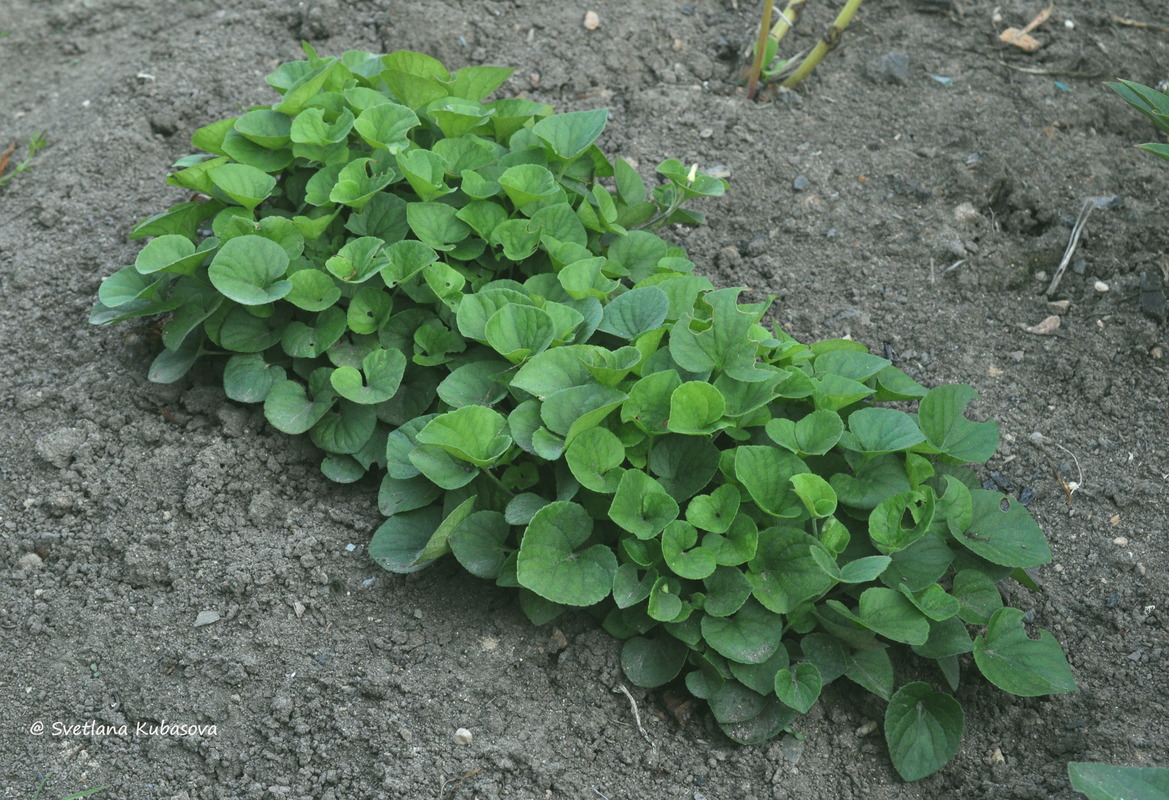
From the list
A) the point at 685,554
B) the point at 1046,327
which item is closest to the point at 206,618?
the point at 685,554

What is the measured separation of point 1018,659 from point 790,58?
2572mm

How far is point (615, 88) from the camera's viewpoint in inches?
146

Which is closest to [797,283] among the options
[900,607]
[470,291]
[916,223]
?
[916,223]

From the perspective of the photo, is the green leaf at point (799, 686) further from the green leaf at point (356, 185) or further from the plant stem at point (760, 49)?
the plant stem at point (760, 49)

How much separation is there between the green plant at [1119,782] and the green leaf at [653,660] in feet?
2.60

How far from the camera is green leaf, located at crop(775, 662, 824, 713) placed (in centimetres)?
204

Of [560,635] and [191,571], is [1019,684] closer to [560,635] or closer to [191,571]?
[560,635]

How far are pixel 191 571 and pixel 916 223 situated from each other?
245cm

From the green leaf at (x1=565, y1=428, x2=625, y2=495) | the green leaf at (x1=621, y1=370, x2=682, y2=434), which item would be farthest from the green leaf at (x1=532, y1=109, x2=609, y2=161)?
the green leaf at (x1=565, y1=428, x2=625, y2=495)

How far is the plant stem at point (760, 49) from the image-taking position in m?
3.35

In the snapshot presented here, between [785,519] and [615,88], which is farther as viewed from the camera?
[615,88]

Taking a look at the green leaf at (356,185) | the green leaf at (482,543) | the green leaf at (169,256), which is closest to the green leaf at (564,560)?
the green leaf at (482,543)

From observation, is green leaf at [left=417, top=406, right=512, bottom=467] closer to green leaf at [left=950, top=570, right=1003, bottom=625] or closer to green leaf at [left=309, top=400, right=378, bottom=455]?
green leaf at [left=309, top=400, right=378, bottom=455]

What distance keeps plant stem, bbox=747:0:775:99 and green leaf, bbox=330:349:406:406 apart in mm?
1853
